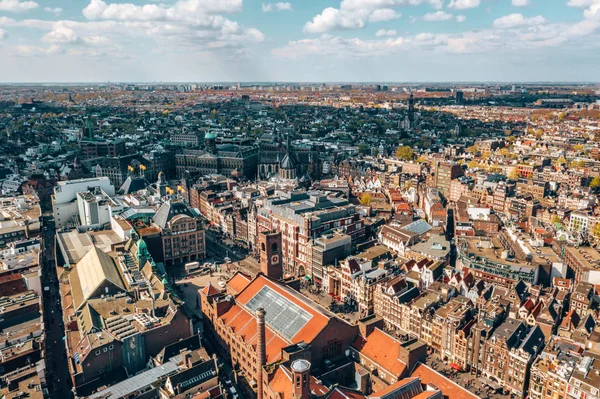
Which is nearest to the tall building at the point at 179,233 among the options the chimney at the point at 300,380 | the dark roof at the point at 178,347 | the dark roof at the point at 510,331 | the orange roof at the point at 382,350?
the dark roof at the point at 178,347

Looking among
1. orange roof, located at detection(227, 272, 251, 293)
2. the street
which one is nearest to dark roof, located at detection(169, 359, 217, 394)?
orange roof, located at detection(227, 272, 251, 293)

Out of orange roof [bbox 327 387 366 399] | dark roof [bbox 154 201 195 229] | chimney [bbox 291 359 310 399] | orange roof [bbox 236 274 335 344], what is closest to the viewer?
chimney [bbox 291 359 310 399]

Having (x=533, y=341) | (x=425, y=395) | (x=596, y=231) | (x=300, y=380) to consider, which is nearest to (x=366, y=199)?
(x=596, y=231)

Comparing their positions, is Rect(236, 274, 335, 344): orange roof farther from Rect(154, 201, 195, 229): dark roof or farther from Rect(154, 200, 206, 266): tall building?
Rect(154, 201, 195, 229): dark roof

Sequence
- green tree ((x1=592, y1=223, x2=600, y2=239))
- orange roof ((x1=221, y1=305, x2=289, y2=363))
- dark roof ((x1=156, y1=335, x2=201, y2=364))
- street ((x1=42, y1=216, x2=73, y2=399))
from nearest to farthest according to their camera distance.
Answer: orange roof ((x1=221, y1=305, x2=289, y2=363)) < dark roof ((x1=156, y1=335, x2=201, y2=364)) < street ((x1=42, y1=216, x2=73, y2=399)) < green tree ((x1=592, y1=223, x2=600, y2=239))

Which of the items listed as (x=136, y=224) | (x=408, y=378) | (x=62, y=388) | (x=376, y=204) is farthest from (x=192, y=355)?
(x=376, y=204)

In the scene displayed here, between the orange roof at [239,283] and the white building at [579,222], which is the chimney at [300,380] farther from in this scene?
the white building at [579,222]

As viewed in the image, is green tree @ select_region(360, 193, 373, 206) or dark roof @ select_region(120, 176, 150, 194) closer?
green tree @ select_region(360, 193, 373, 206)
